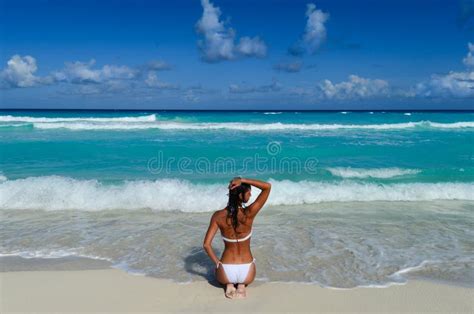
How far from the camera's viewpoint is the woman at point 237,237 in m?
4.59

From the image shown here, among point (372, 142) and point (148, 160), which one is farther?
point (372, 142)

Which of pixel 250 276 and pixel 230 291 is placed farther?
pixel 250 276

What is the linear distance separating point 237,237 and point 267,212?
4.05 metres

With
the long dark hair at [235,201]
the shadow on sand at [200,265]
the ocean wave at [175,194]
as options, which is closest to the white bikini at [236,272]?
the shadow on sand at [200,265]

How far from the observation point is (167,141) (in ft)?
72.4

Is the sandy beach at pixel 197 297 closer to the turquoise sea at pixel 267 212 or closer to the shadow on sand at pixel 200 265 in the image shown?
the shadow on sand at pixel 200 265

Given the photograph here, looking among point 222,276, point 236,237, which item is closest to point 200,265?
point 222,276

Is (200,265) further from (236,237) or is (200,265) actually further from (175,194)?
(175,194)

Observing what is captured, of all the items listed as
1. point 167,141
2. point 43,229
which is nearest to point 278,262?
point 43,229

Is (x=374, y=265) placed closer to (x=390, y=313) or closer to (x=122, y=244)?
(x=390, y=313)

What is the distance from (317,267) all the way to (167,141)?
17352mm

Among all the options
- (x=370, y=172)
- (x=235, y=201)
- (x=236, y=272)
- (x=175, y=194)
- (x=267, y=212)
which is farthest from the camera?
(x=370, y=172)

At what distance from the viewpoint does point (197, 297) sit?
466cm

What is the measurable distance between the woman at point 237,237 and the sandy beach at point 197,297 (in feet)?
0.57
